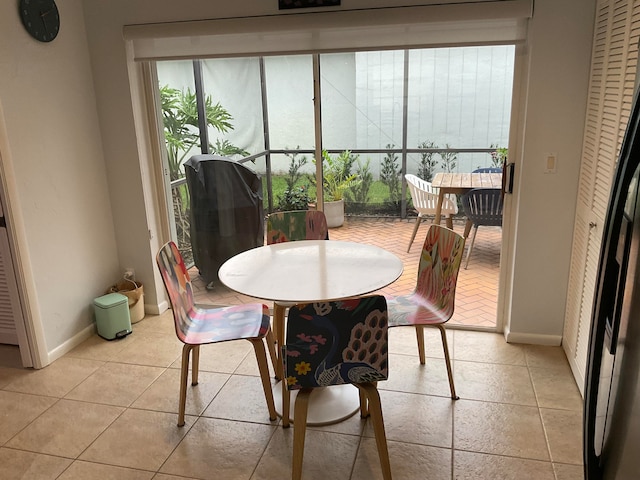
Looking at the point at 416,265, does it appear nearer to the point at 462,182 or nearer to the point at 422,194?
the point at 422,194

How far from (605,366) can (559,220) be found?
202cm

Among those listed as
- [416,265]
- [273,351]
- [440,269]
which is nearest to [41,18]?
[273,351]

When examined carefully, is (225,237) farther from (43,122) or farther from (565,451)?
(565,451)

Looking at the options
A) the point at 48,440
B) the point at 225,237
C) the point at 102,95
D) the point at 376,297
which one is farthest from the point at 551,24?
the point at 48,440

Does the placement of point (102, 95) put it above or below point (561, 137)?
above

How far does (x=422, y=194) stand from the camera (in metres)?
3.34

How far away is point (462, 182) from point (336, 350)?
1863 mm

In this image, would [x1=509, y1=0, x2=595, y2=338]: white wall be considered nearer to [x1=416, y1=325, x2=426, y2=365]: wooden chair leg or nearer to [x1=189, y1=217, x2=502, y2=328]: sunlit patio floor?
[x1=189, y1=217, x2=502, y2=328]: sunlit patio floor

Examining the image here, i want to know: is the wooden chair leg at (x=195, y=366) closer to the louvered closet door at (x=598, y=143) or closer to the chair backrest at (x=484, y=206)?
the louvered closet door at (x=598, y=143)

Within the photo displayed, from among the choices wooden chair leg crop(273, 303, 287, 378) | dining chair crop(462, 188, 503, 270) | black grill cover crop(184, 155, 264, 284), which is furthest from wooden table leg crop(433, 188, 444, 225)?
wooden chair leg crop(273, 303, 287, 378)

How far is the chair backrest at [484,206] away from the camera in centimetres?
338

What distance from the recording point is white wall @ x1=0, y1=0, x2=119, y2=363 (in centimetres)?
275

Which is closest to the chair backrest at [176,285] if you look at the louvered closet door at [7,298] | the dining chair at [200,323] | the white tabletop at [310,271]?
the dining chair at [200,323]

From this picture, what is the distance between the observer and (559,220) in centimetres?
289
